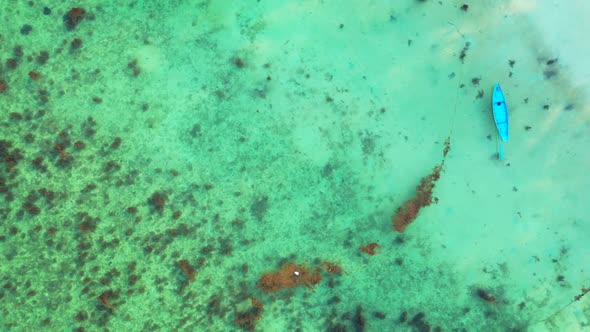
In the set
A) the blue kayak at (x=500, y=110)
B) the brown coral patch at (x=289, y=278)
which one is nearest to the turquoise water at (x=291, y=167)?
the brown coral patch at (x=289, y=278)

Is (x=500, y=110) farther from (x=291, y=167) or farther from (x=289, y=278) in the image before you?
(x=289, y=278)

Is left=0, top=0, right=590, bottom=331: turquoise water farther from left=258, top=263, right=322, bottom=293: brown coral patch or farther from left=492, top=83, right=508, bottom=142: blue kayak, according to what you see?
left=492, top=83, right=508, bottom=142: blue kayak

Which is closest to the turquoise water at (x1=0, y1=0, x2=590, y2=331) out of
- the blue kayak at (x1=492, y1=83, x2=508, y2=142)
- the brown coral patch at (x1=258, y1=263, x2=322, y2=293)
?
the brown coral patch at (x1=258, y1=263, x2=322, y2=293)

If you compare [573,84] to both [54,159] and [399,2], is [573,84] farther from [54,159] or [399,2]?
[54,159]

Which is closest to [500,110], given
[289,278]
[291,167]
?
[291,167]

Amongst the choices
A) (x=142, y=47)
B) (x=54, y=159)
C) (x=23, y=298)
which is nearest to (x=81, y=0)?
(x=142, y=47)
